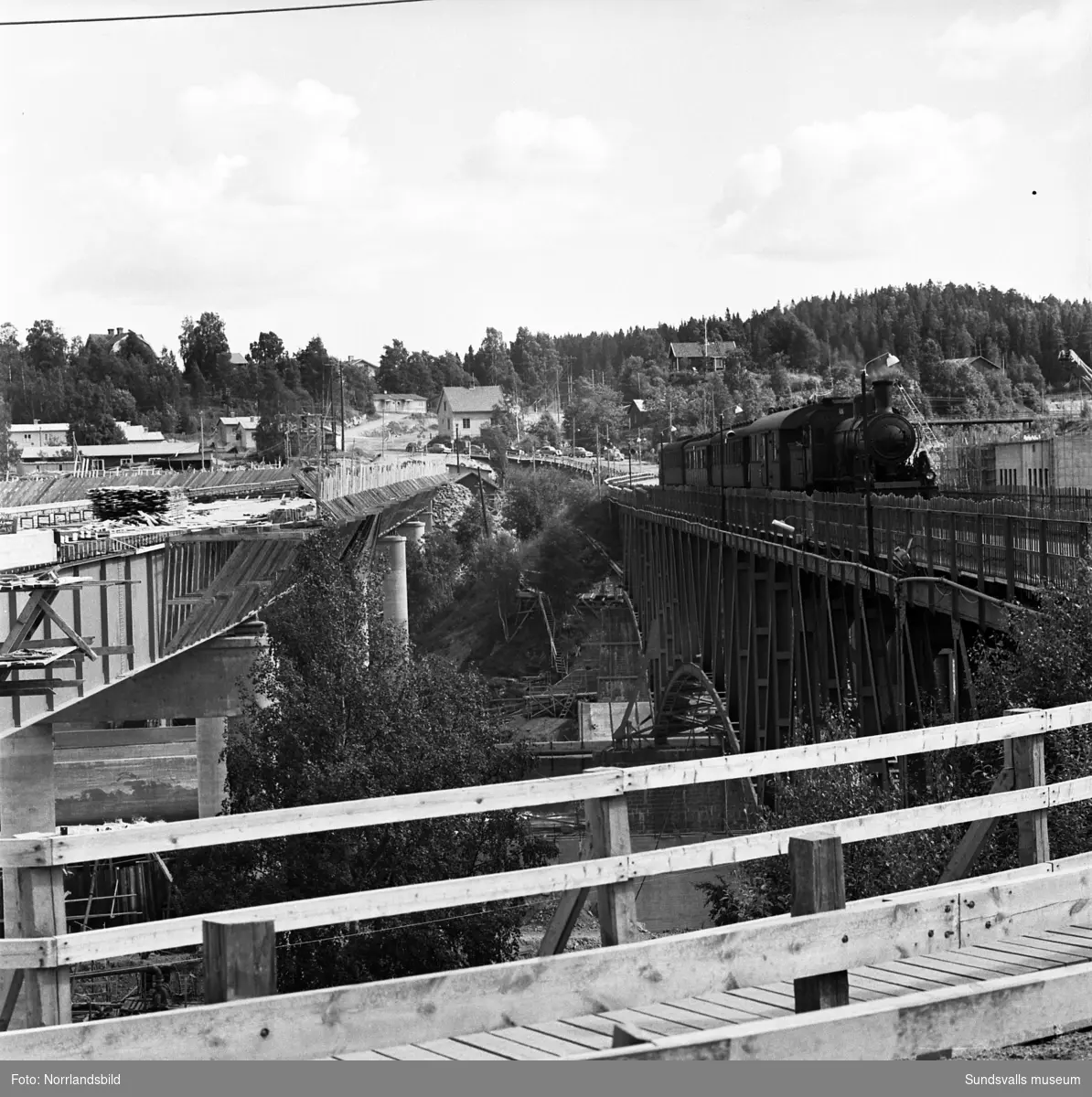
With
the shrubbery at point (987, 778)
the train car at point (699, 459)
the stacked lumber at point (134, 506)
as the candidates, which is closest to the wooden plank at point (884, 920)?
the shrubbery at point (987, 778)

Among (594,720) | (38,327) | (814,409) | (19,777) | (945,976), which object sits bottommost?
(594,720)

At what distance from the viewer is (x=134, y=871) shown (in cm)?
3416

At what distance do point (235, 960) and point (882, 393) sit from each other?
29.8m

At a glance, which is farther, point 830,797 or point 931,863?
point 830,797

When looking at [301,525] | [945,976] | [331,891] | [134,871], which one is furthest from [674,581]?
[945,976]

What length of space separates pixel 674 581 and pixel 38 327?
157887mm

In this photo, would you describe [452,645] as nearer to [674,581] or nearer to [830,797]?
[674,581]

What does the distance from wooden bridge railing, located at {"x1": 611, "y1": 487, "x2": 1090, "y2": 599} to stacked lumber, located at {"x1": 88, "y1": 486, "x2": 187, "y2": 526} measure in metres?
14.6

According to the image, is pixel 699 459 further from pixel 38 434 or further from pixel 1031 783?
pixel 38 434

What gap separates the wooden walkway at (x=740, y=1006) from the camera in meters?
5.05

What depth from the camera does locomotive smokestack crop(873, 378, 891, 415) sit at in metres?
32.3

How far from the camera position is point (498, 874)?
219 inches

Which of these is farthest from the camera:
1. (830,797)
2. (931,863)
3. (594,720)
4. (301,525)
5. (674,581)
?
(594,720)

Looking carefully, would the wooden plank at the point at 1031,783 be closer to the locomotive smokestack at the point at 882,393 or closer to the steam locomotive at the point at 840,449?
the steam locomotive at the point at 840,449
